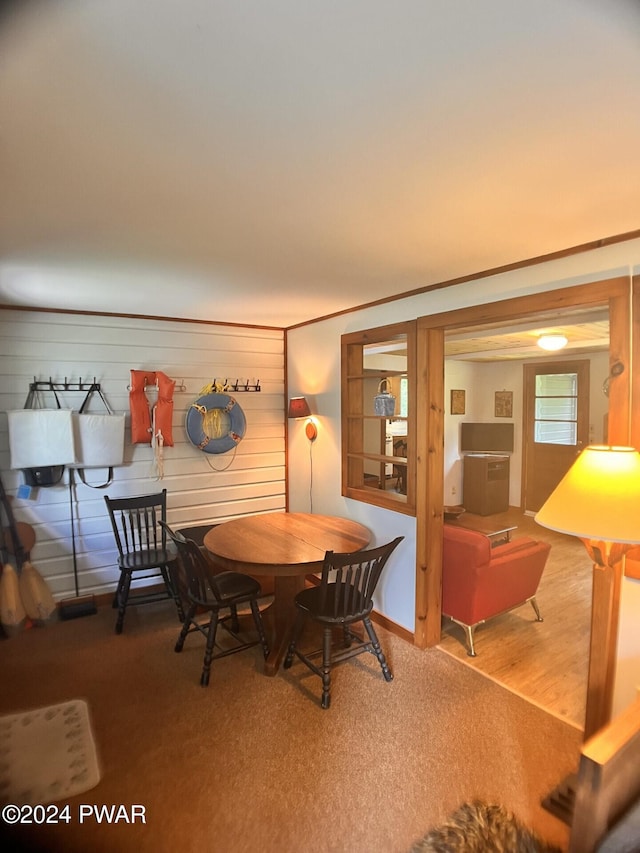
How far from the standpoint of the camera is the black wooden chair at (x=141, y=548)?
3.32m

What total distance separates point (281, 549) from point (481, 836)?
5.37 feet

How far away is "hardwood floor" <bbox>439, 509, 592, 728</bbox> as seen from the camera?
2.57 m

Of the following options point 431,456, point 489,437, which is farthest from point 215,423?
point 489,437

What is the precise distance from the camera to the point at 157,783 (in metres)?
1.95

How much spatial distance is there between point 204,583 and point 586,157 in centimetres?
259

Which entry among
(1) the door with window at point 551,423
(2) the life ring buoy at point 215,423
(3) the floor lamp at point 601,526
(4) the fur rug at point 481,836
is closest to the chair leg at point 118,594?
(2) the life ring buoy at point 215,423

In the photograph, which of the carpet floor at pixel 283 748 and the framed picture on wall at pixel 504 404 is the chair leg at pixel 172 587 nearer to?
the carpet floor at pixel 283 748

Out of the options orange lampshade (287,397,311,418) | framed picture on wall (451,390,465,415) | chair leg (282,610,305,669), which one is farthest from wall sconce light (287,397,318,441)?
framed picture on wall (451,390,465,415)

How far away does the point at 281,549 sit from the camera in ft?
9.07

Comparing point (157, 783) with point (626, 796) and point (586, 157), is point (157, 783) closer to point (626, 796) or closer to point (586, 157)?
point (626, 796)

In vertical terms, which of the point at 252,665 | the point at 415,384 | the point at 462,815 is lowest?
the point at 252,665

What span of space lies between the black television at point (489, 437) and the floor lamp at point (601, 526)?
4789mm

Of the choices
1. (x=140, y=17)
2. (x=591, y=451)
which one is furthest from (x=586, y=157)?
(x=140, y=17)

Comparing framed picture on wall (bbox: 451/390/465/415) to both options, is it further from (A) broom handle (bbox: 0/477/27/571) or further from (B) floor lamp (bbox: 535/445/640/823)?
(A) broom handle (bbox: 0/477/27/571)
